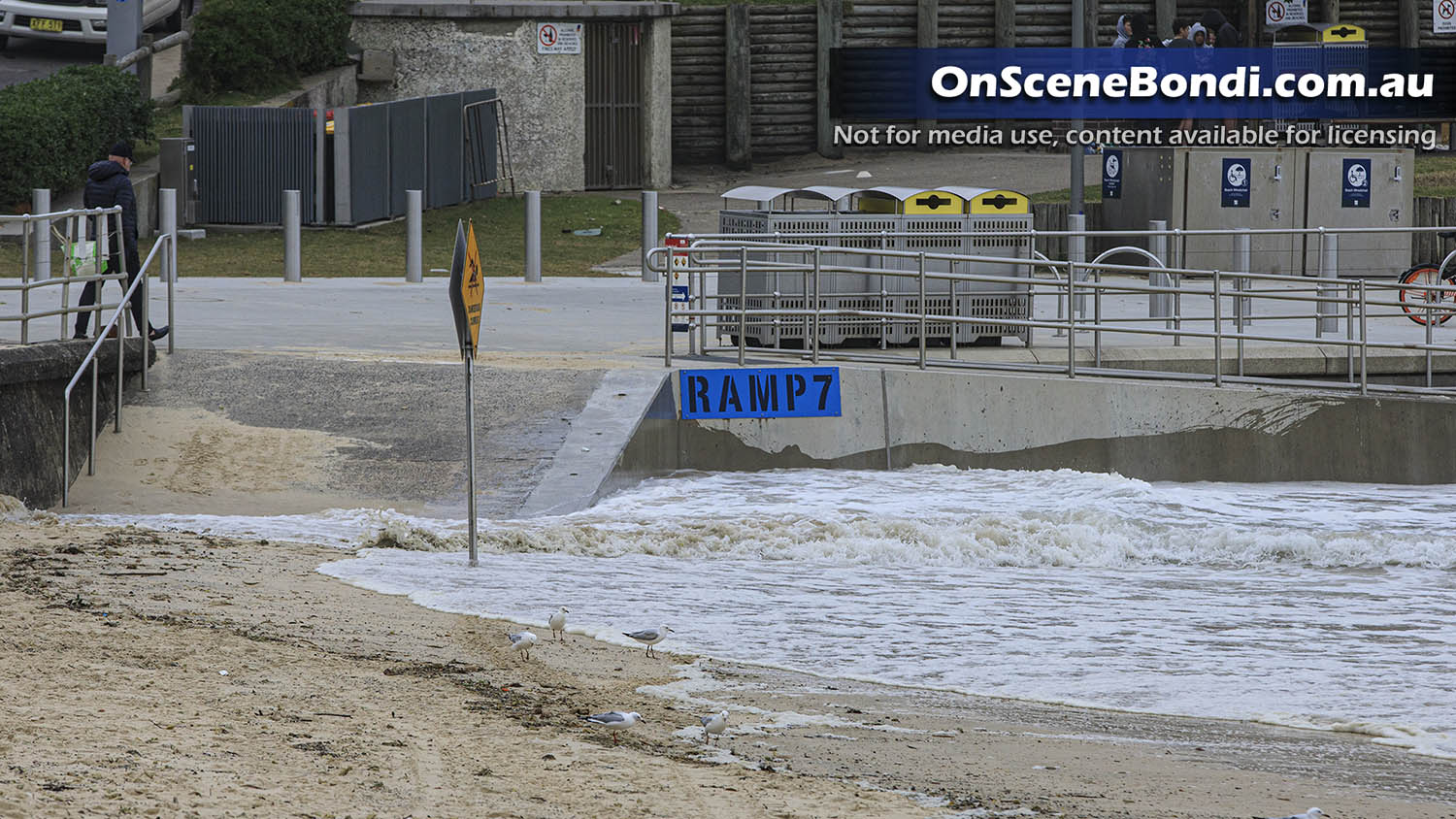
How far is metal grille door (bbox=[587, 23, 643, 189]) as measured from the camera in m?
29.1

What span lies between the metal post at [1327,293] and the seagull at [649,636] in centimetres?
766

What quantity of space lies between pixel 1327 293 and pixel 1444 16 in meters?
13.9

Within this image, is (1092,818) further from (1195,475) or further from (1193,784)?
(1195,475)

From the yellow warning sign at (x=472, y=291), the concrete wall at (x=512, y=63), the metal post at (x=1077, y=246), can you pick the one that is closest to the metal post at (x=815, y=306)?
the metal post at (x=1077, y=246)

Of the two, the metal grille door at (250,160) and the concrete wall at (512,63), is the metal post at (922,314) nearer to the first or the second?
the metal grille door at (250,160)

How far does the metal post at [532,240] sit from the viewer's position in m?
20.4

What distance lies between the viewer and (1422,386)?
1514 cm

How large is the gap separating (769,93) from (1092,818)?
27.3m

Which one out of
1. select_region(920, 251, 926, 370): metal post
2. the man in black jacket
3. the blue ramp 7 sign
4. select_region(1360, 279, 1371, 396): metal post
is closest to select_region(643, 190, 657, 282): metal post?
select_region(920, 251, 926, 370): metal post

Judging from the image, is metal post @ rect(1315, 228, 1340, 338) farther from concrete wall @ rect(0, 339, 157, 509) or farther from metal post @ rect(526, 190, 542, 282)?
concrete wall @ rect(0, 339, 157, 509)

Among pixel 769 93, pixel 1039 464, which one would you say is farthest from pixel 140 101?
pixel 1039 464

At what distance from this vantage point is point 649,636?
780 cm

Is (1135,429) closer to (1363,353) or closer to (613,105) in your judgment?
(1363,353)

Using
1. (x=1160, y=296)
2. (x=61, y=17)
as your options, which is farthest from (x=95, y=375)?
(x=61, y=17)
